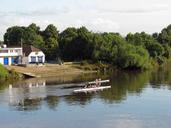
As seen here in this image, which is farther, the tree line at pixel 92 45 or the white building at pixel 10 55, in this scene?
the tree line at pixel 92 45

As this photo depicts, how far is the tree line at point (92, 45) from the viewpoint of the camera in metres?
88.4

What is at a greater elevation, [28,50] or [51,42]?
[51,42]

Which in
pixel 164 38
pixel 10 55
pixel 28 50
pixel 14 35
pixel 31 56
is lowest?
pixel 31 56

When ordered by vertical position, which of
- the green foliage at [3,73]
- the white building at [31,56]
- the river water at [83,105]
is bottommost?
the river water at [83,105]

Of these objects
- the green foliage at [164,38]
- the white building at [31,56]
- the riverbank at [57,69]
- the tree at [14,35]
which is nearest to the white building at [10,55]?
the white building at [31,56]

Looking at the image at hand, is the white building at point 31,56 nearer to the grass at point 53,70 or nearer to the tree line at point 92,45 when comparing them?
the grass at point 53,70

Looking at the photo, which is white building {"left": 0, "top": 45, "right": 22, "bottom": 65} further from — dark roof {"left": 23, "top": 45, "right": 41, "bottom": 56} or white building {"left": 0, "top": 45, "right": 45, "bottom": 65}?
dark roof {"left": 23, "top": 45, "right": 41, "bottom": 56}

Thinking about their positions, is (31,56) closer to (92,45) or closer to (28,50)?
(28,50)

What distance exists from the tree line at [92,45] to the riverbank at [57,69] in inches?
181

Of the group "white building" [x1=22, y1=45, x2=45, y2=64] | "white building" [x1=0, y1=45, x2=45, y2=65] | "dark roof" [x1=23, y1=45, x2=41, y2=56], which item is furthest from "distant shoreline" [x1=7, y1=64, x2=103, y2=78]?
"dark roof" [x1=23, y1=45, x2=41, y2=56]

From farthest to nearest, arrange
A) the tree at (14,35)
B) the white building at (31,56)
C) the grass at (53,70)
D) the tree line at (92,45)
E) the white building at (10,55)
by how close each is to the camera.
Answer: the tree at (14,35) → the tree line at (92,45) → the white building at (31,56) → the white building at (10,55) → the grass at (53,70)

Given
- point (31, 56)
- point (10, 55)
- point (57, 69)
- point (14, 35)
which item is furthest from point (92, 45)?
point (14, 35)

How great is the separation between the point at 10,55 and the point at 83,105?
3822cm

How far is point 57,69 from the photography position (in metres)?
79.5
